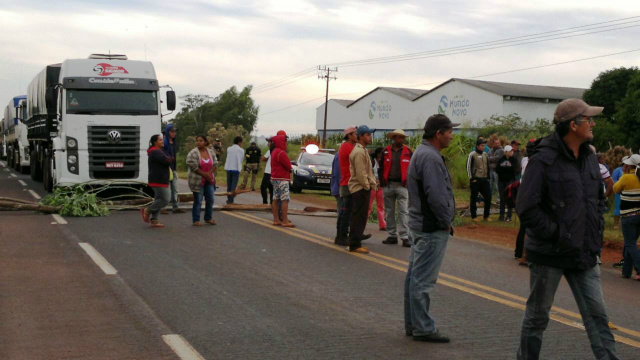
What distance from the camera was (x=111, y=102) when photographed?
19844mm

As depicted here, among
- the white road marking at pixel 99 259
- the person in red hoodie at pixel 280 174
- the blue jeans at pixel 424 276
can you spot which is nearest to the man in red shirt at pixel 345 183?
the person in red hoodie at pixel 280 174

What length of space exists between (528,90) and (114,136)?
61706 mm

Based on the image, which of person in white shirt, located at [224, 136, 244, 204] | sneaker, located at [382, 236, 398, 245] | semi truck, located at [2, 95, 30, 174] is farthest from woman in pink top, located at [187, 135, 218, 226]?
semi truck, located at [2, 95, 30, 174]

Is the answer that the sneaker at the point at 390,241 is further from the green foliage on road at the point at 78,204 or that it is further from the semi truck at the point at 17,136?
the semi truck at the point at 17,136

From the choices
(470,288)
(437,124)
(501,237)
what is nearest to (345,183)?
(470,288)

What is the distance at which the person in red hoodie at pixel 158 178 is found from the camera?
1513cm

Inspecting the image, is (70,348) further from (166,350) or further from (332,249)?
(332,249)

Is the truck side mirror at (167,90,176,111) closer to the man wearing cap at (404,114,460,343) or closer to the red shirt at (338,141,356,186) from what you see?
the red shirt at (338,141,356,186)

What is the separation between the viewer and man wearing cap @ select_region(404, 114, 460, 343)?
663 cm

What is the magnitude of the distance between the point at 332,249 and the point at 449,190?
5.89m

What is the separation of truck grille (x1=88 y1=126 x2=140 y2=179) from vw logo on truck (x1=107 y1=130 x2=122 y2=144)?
4cm

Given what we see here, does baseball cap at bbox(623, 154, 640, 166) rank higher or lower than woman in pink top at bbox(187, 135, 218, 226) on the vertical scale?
higher

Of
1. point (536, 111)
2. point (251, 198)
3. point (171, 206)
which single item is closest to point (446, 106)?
point (536, 111)

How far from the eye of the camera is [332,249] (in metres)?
12.5
